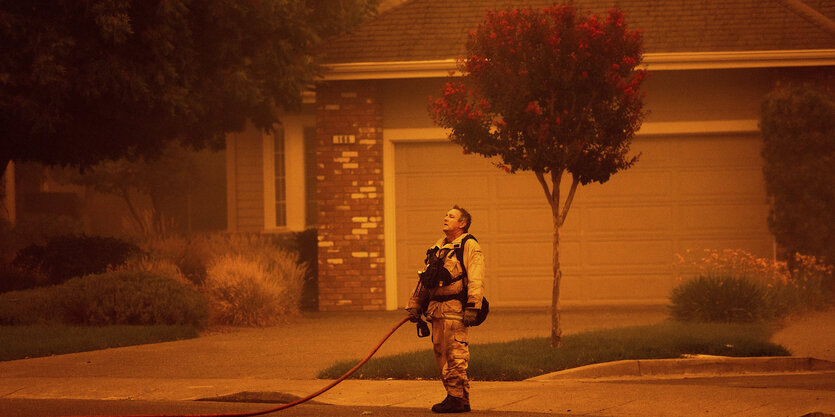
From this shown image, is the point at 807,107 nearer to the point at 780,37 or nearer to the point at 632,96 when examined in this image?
the point at 780,37

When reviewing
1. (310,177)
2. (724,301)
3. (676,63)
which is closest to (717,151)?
(676,63)

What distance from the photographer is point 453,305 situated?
9.07 m

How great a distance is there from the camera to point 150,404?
9.79 metres

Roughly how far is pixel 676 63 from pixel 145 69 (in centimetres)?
801

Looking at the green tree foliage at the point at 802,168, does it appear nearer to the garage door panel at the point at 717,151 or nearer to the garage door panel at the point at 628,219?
the garage door panel at the point at 717,151

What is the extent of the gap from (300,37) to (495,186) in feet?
13.0

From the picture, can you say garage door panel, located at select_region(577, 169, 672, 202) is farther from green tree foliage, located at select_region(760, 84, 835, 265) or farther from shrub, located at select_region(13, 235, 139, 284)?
shrub, located at select_region(13, 235, 139, 284)

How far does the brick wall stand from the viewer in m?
18.2

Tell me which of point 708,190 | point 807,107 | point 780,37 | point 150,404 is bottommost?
point 150,404

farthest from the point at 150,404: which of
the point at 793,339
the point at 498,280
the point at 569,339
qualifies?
the point at 498,280

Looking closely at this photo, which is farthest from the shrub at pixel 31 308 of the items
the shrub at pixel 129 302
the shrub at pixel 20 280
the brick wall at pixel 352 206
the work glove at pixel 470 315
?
the work glove at pixel 470 315

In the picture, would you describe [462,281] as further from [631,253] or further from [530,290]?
[631,253]

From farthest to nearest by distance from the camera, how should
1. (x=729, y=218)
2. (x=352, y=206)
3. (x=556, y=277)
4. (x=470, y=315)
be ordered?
(x=729, y=218) < (x=352, y=206) < (x=556, y=277) < (x=470, y=315)

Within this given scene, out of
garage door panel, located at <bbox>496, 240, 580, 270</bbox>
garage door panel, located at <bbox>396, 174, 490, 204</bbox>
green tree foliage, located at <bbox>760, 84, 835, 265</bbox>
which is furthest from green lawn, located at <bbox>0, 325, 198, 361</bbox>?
green tree foliage, located at <bbox>760, 84, 835, 265</bbox>
